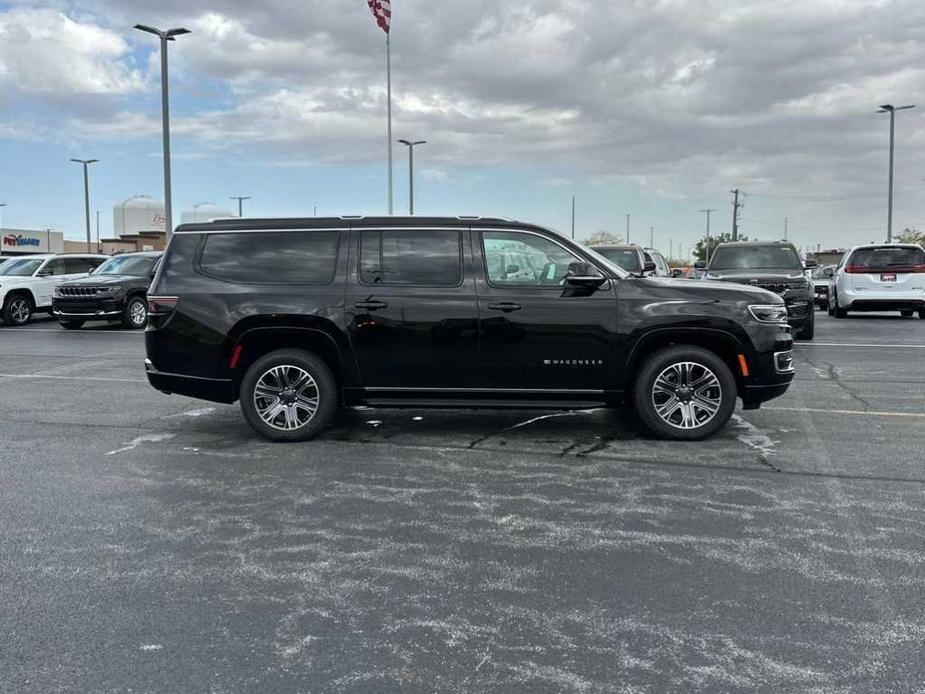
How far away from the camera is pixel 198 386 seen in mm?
6992

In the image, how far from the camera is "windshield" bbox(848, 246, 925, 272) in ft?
59.2

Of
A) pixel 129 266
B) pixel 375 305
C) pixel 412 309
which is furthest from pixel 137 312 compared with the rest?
pixel 412 309

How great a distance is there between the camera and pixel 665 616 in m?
3.56

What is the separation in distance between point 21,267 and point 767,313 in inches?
799

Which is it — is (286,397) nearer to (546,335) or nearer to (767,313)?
(546,335)

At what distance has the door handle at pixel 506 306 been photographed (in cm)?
672

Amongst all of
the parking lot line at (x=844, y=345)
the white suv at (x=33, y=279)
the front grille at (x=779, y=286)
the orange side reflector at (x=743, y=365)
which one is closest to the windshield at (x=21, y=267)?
the white suv at (x=33, y=279)

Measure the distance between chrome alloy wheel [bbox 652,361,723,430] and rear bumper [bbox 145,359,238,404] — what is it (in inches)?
141

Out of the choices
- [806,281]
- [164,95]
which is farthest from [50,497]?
[164,95]

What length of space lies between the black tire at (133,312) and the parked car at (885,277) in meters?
16.2

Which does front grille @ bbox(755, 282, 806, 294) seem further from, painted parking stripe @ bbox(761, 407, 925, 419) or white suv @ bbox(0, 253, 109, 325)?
white suv @ bbox(0, 253, 109, 325)

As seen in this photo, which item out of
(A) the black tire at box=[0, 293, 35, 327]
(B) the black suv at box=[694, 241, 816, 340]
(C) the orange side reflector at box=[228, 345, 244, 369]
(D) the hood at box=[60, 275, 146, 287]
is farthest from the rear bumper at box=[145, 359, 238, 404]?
(A) the black tire at box=[0, 293, 35, 327]

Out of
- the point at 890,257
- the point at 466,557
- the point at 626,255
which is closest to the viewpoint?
the point at 466,557

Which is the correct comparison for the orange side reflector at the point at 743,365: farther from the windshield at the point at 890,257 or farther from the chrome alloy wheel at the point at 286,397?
the windshield at the point at 890,257
